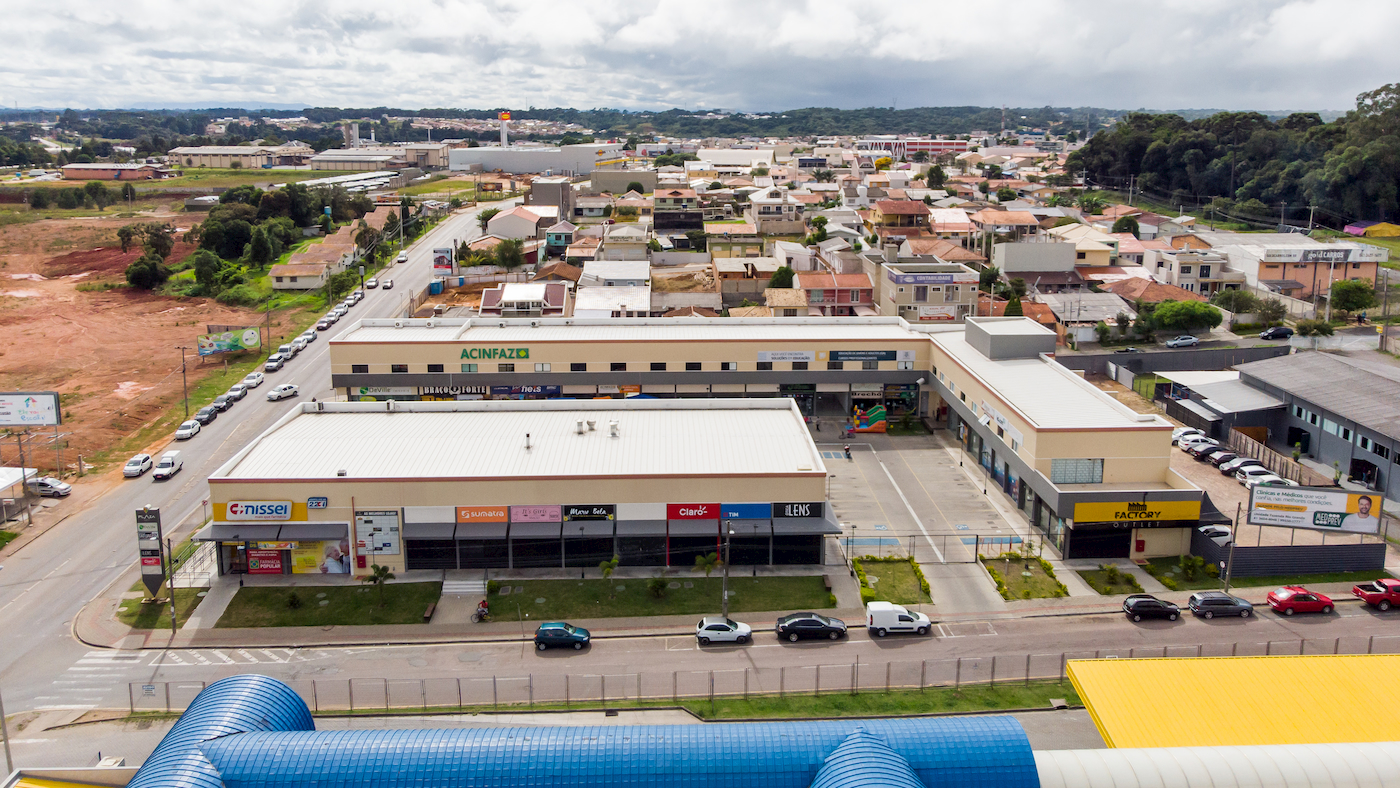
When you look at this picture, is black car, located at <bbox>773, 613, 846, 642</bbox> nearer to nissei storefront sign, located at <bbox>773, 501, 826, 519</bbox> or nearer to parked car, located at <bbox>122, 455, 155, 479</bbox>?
nissei storefront sign, located at <bbox>773, 501, 826, 519</bbox>

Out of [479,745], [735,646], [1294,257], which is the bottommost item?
[735,646]

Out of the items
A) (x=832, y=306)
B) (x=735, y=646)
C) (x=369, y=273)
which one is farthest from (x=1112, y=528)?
(x=369, y=273)

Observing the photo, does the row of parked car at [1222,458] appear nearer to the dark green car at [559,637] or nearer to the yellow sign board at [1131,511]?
the yellow sign board at [1131,511]

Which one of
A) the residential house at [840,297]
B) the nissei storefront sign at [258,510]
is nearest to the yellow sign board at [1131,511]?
the nissei storefront sign at [258,510]

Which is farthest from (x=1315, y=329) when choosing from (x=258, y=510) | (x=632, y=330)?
(x=258, y=510)

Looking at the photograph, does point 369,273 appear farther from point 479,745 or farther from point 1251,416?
point 479,745

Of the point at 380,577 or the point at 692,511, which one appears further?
the point at 692,511

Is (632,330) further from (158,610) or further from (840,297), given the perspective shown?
(158,610)
